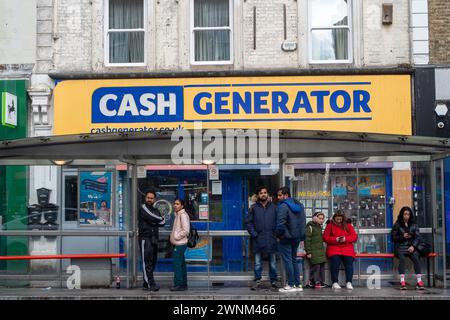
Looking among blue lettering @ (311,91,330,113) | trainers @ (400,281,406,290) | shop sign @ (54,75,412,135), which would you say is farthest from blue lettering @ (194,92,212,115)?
trainers @ (400,281,406,290)

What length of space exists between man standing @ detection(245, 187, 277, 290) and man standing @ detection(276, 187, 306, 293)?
23cm

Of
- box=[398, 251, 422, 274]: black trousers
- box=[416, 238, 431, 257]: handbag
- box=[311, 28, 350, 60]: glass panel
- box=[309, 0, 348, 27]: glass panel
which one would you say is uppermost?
box=[309, 0, 348, 27]: glass panel

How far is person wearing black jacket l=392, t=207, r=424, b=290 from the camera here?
13.5 meters

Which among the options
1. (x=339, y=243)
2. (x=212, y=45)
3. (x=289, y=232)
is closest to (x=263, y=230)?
(x=289, y=232)

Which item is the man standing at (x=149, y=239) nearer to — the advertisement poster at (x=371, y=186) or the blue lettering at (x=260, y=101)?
the advertisement poster at (x=371, y=186)

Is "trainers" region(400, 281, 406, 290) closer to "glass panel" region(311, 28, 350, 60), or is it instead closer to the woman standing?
the woman standing

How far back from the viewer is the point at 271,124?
17.3 metres

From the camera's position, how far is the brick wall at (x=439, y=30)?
17312mm

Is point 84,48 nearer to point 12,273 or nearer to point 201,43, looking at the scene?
point 201,43

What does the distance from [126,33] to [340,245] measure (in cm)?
823

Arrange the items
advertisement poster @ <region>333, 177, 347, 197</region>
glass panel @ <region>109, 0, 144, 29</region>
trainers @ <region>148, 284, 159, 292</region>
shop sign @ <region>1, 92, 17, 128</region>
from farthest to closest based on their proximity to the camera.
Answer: glass panel @ <region>109, 0, 144, 29</region> < shop sign @ <region>1, 92, 17, 128</region> < advertisement poster @ <region>333, 177, 347, 197</region> < trainers @ <region>148, 284, 159, 292</region>

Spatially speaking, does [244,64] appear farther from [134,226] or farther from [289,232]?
[289,232]

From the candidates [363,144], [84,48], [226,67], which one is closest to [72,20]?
[84,48]
